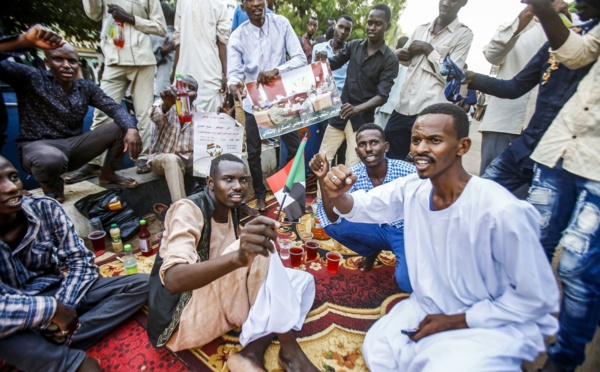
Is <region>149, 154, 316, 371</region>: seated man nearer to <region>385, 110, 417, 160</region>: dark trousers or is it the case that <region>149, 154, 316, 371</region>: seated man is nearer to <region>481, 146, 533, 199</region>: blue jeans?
<region>481, 146, 533, 199</region>: blue jeans

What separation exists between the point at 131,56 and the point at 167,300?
11.6ft

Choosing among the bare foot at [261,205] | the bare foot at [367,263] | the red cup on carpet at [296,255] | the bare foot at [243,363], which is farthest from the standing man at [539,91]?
the bare foot at [261,205]

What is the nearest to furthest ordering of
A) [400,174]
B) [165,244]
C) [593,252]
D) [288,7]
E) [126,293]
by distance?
[593,252], [165,244], [126,293], [400,174], [288,7]

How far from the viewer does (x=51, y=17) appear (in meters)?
6.05

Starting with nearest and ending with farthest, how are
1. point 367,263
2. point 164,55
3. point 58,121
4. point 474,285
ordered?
point 474,285
point 367,263
point 58,121
point 164,55

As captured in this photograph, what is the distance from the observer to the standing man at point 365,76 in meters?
3.87

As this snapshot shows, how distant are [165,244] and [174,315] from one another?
0.46 meters

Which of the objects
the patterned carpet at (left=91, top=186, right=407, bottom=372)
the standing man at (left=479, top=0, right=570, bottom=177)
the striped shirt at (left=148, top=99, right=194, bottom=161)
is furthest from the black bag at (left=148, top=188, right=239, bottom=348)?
the standing man at (left=479, top=0, right=570, bottom=177)

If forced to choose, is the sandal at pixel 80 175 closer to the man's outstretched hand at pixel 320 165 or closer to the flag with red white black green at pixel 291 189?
the flag with red white black green at pixel 291 189

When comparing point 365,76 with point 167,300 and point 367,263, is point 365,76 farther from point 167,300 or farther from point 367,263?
point 167,300

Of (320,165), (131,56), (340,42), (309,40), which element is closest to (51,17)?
(131,56)

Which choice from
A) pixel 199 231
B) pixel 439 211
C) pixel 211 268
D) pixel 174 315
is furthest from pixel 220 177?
pixel 439 211

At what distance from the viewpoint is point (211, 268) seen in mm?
1599

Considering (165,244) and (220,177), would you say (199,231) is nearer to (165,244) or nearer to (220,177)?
(165,244)
